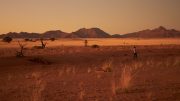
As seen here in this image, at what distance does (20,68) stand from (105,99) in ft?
41.2

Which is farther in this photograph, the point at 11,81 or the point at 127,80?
the point at 11,81

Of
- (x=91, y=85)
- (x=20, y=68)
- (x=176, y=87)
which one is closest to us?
(x=176, y=87)

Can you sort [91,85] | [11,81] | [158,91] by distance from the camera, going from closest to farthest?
[158,91] → [91,85] → [11,81]

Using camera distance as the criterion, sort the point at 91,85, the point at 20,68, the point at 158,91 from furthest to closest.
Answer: the point at 20,68, the point at 91,85, the point at 158,91

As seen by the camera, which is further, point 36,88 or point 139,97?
point 36,88

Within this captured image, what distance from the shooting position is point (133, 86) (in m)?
14.2

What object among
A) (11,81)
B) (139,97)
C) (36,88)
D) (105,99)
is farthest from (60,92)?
(11,81)

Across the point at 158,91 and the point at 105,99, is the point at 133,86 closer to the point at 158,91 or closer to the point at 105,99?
the point at 158,91

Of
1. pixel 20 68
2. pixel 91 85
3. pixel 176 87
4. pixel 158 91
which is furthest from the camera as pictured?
pixel 20 68

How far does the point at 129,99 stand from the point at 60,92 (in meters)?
3.02

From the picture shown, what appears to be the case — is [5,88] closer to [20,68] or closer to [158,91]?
[158,91]

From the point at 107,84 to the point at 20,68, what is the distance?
31.1 ft

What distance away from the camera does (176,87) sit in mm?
13625

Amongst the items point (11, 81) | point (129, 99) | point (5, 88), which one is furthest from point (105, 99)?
point (11, 81)
